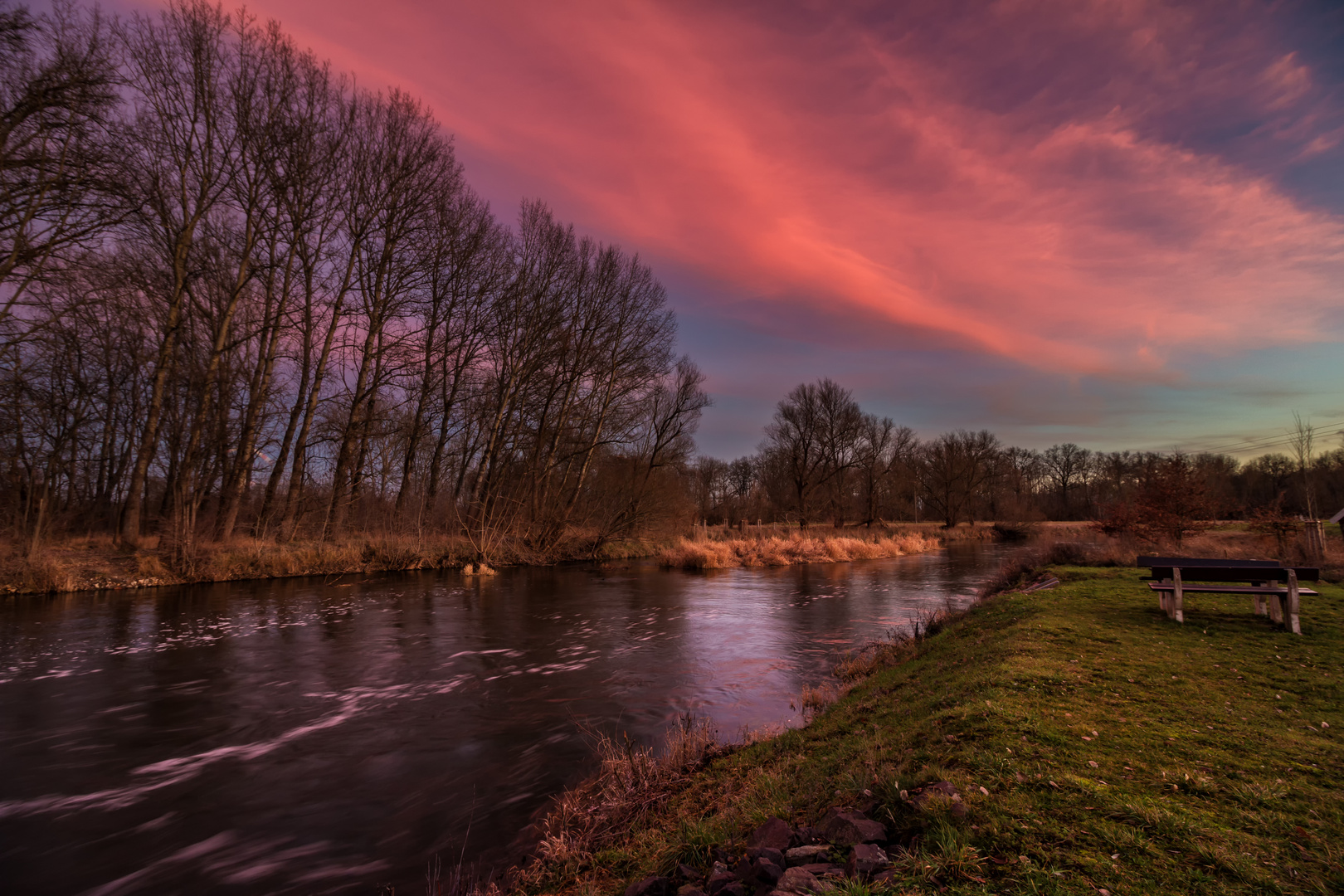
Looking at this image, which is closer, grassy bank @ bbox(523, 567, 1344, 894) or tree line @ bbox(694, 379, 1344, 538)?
grassy bank @ bbox(523, 567, 1344, 894)

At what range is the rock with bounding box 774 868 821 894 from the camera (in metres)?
2.67

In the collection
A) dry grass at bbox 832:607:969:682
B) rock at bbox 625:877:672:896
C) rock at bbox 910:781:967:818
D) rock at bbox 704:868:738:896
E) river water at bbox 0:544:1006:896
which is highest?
rock at bbox 910:781:967:818

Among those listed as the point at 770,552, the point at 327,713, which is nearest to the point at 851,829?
the point at 327,713

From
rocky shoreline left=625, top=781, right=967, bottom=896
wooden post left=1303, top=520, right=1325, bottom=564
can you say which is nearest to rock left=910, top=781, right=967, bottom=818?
rocky shoreline left=625, top=781, right=967, bottom=896

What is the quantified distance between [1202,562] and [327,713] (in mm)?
12690

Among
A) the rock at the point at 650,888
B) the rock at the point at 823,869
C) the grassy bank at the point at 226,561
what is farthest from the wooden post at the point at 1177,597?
the grassy bank at the point at 226,561

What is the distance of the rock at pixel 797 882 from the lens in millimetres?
2672

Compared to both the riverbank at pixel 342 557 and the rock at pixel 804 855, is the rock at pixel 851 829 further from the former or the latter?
the riverbank at pixel 342 557

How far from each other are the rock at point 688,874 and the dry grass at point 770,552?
80.1 ft

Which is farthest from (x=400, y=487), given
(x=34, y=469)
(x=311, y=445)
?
(x=34, y=469)

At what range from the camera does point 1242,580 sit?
792 centimetres

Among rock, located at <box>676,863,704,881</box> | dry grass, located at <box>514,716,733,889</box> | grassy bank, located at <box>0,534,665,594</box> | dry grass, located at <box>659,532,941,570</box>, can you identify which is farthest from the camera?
dry grass, located at <box>659,532,941,570</box>

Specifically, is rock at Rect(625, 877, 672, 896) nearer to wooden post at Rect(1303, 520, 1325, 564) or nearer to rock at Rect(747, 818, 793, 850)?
rock at Rect(747, 818, 793, 850)

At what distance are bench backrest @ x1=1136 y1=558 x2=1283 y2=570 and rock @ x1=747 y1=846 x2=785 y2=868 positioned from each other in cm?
818
